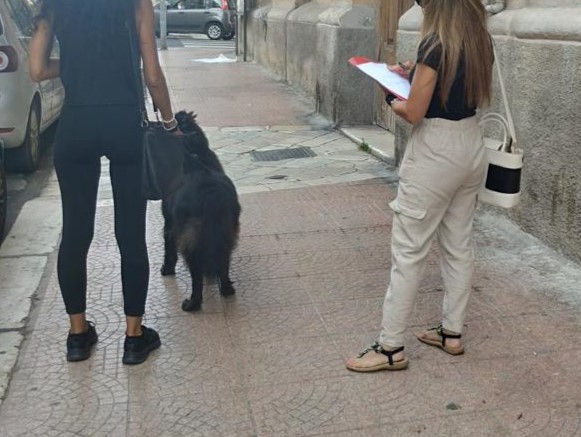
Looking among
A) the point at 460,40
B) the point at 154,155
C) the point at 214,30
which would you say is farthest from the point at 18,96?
the point at 214,30

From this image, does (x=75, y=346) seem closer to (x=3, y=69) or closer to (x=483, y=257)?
(x=483, y=257)

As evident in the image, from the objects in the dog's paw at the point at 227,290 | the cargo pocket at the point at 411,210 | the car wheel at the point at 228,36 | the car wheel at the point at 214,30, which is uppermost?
the cargo pocket at the point at 411,210

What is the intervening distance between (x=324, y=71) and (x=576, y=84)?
5.89m

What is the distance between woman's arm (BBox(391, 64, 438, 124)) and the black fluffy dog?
4.47ft

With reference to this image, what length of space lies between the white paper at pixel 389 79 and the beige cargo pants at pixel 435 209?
19 cm

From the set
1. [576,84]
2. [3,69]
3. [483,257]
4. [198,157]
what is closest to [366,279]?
[483,257]

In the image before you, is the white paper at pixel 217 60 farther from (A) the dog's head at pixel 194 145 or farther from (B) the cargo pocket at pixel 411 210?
(B) the cargo pocket at pixel 411 210

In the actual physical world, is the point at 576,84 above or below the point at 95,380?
above

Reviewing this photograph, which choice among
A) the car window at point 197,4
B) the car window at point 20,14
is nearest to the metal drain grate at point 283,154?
the car window at point 20,14

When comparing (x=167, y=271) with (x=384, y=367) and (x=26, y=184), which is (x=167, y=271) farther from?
(x=26, y=184)

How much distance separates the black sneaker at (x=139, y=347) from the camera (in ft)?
12.2

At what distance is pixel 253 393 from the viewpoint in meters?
3.41

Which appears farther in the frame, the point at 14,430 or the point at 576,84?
the point at 576,84

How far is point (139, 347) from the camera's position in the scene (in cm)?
374
